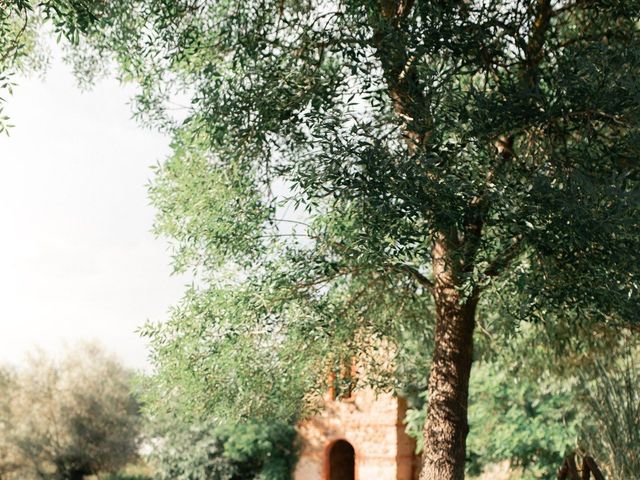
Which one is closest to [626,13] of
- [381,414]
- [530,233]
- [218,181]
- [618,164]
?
[618,164]

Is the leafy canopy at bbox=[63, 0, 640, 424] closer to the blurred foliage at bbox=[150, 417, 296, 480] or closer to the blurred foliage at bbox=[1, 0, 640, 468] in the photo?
the blurred foliage at bbox=[1, 0, 640, 468]

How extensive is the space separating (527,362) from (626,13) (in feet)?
20.0

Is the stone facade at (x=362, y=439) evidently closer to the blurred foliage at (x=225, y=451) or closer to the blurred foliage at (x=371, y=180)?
the blurred foliage at (x=225, y=451)

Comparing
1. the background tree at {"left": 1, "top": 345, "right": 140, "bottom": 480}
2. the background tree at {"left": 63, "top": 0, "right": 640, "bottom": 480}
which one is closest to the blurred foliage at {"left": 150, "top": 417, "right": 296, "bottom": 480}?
the background tree at {"left": 1, "top": 345, "right": 140, "bottom": 480}

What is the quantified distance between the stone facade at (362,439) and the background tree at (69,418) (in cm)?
645

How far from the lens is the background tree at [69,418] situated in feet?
88.3

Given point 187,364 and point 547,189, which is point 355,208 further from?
point 187,364

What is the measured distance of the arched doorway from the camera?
2519cm

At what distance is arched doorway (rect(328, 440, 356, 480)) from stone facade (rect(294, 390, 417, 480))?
0.03m

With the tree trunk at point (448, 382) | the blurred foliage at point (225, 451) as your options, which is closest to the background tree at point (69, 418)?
the blurred foliage at point (225, 451)

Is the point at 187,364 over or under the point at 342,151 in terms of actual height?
under

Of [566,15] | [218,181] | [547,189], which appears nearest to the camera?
[547,189]

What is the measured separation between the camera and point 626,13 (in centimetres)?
894

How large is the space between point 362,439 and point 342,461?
7.91ft
